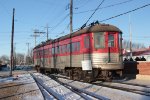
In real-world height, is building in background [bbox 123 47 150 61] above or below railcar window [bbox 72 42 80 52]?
above

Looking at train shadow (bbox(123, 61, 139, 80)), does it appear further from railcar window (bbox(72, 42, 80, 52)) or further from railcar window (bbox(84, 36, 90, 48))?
railcar window (bbox(84, 36, 90, 48))

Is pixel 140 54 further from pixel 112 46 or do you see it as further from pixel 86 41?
pixel 86 41

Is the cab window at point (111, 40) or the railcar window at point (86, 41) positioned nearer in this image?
the cab window at point (111, 40)

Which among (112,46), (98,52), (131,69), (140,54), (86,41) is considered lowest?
(131,69)

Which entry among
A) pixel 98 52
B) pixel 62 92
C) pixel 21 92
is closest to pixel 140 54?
pixel 98 52

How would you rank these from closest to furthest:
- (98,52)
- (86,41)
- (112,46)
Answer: (98,52)
(112,46)
(86,41)

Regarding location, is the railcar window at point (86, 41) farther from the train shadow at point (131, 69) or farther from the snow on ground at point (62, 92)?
the train shadow at point (131, 69)

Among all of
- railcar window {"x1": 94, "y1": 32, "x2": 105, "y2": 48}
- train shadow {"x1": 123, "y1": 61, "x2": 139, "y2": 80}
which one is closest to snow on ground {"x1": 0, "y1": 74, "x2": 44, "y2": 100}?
railcar window {"x1": 94, "y1": 32, "x2": 105, "y2": 48}

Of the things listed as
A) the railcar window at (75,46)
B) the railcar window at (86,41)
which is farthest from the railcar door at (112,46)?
the railcar window at (75,46)

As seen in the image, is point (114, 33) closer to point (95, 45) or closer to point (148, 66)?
point (95, 45)

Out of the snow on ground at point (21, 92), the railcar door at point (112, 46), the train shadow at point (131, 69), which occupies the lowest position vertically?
the snow on ground at point (21, 92)

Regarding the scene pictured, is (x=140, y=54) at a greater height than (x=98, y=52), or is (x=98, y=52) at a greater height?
(x=140, y=54)

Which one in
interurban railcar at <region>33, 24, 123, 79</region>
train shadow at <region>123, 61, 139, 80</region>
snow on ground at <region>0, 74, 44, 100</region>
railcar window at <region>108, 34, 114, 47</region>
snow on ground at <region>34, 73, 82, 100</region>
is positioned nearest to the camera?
snow on ground at <region>34, 73, 82, 100</region>

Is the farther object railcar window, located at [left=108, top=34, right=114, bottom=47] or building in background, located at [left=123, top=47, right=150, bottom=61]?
building in background, located at [left=123, top=47, right=150, bottom=61]
